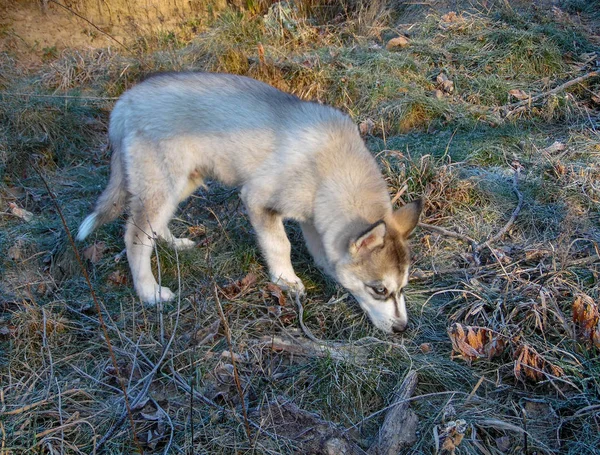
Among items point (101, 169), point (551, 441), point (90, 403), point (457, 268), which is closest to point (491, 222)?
point (457, 268)

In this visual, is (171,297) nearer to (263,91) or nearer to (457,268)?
(263,91)

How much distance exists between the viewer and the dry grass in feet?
9.83

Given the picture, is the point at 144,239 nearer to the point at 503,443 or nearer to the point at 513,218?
the point at 503,443

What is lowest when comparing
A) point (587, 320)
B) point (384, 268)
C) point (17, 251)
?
point (17, 251)

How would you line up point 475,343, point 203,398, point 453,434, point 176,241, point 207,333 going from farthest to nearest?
point 176,241 < point 207,333 < point 475,343 < point 203,398 < point 453,434

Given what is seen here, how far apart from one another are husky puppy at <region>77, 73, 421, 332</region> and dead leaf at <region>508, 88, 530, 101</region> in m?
3.26

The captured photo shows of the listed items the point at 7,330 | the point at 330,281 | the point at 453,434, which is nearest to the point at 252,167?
the point at 330,281

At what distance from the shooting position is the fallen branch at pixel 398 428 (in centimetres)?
285

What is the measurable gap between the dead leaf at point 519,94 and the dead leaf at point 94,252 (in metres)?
5.05

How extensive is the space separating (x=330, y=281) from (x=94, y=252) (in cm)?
204

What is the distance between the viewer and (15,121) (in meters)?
6.28

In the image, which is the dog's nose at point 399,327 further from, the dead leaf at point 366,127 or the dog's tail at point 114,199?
the dead leaf at point 366,127

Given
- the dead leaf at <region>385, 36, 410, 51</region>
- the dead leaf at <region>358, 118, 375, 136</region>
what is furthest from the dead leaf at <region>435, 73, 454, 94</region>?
the dead leaf at <region>358, 118, 375, 136</region>

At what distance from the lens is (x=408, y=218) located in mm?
3830
